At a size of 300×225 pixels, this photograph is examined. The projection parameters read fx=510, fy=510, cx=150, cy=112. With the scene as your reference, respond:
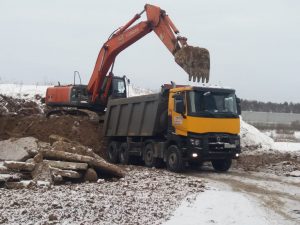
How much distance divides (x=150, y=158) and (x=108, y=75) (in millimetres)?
6481

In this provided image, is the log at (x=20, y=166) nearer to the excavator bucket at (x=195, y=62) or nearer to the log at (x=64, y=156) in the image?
the log at (x=64, y=156)

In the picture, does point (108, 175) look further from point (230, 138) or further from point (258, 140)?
point (258, 140)

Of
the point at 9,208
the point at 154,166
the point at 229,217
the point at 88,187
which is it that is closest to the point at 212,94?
the point at 154,166

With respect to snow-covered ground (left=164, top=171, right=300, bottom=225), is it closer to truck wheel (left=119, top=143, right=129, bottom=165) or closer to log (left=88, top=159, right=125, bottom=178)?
log (left=88, top=159, right=125, bottom=178)

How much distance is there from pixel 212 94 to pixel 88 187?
5.86m

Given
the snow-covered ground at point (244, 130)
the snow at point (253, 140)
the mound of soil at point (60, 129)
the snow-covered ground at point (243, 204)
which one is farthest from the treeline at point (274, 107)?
the snow-covered ground at point (243, 204)

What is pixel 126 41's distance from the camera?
2112 centimetres


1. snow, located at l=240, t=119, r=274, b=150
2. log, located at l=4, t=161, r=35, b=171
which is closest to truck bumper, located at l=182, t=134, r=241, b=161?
log, located at l=4, t=161, r=35, b=171

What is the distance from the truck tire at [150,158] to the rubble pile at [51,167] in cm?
327

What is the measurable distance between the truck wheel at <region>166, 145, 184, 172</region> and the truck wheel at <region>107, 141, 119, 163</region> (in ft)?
12.9

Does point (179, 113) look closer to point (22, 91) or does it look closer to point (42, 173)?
point (42, 173)

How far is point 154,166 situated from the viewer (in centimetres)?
1748

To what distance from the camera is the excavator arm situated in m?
19.0

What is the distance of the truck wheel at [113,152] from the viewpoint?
20.1 m
